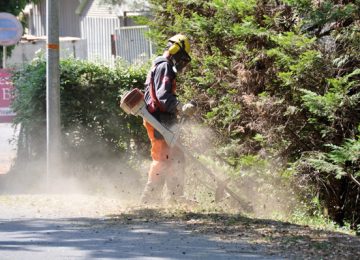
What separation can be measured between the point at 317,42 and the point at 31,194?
449 cm

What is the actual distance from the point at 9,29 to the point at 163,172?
813 cm

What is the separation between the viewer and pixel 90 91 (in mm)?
12102

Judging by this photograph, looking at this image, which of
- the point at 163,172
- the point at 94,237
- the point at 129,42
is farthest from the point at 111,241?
the point at 129,42

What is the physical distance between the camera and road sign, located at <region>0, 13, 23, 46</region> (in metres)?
16.7

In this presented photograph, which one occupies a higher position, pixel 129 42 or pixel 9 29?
pixel 9 29

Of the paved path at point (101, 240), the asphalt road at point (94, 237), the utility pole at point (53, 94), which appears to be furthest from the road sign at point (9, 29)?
the paved path at point (101, 240)

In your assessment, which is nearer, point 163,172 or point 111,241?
point 111,241

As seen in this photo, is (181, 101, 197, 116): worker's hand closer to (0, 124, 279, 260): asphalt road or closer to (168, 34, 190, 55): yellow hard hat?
(168, 34, 190, 55): yellow hard hat

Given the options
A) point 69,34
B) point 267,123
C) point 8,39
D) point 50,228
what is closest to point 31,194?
point 50,228

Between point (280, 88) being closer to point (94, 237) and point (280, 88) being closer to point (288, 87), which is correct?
point (288, 87)

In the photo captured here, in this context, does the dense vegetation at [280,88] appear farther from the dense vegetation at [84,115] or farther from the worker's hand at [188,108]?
the worker's hand at [188,108]

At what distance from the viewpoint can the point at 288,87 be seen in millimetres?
9102

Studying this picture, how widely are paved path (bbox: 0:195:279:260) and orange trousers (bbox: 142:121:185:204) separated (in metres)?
0.88

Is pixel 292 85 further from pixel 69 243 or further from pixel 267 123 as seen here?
pixel 69 243
